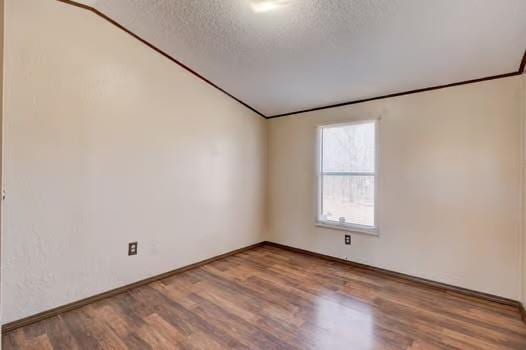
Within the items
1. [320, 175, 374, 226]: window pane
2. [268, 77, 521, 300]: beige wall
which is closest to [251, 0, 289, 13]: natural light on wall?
[268, 77, 521, 300]: beige wall

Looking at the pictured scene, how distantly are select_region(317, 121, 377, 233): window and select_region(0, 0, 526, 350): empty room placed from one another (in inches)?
1.0

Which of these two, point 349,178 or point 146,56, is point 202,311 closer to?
point 349,178

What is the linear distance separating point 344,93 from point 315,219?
169cm

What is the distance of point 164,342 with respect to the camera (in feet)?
6.07

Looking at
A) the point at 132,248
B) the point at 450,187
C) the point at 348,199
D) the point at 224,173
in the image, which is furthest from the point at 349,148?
the point at 132,248

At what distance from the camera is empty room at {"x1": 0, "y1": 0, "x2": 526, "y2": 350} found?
6.46ft

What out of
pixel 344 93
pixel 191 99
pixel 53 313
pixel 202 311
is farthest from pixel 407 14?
pixel 53 313

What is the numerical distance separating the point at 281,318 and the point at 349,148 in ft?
7.23

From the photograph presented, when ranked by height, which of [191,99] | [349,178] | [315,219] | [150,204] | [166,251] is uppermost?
[191,99]

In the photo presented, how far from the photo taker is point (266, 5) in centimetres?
202

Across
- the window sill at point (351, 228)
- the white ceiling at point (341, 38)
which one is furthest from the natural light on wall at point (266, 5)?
the window sill at point (351, 228)

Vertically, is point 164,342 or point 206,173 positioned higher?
point 206,173

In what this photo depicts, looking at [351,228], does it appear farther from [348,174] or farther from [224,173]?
[224,173]

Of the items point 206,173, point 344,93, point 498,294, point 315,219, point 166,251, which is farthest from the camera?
point 315,219
